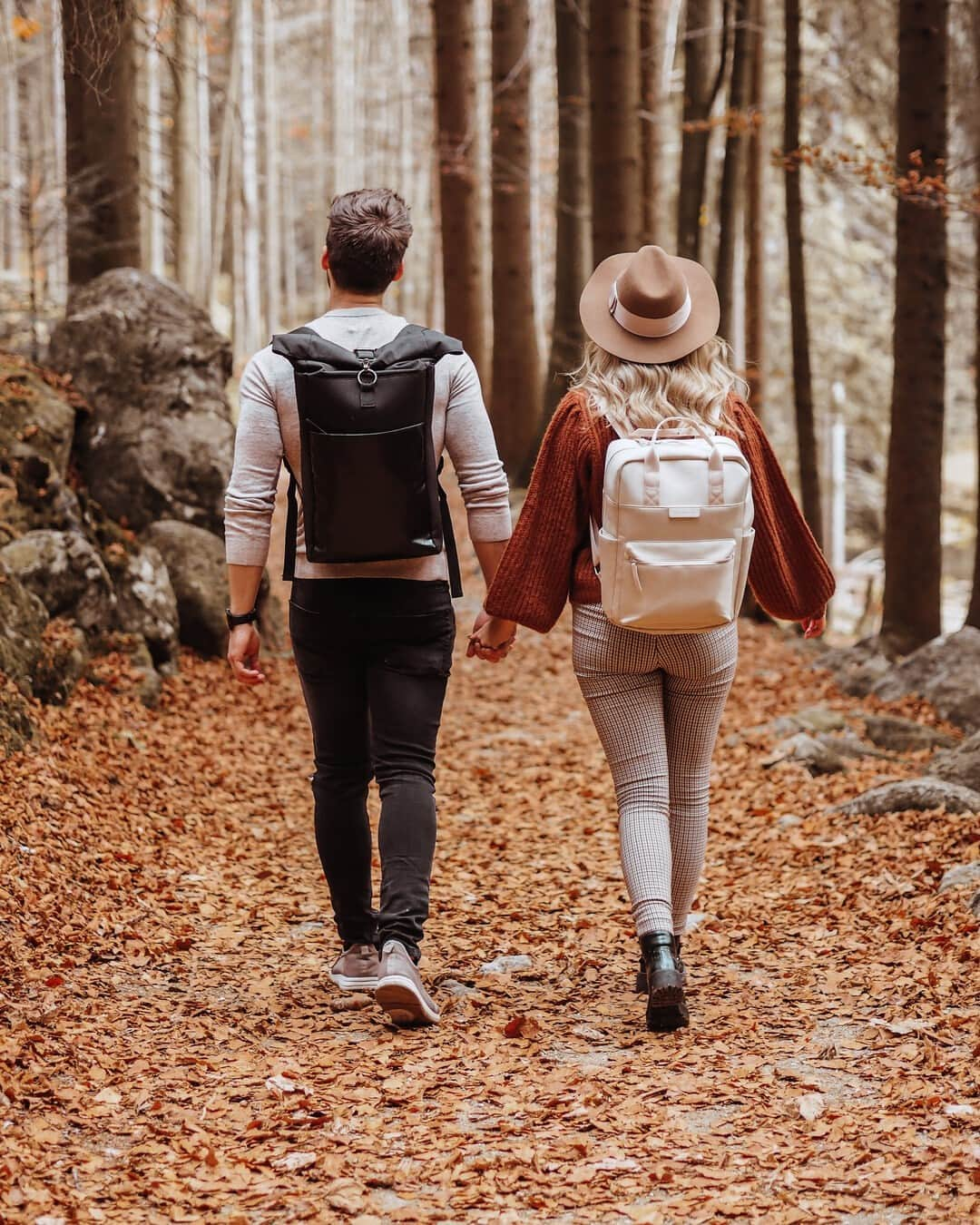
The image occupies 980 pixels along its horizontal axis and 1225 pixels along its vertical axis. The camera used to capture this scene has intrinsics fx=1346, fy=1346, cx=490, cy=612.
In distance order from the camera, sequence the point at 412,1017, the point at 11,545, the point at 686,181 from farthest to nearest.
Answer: the point at 686,181 < the point at 11,545 < the point at 412,1017

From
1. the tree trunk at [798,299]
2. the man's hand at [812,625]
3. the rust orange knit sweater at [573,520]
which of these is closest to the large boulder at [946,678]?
the tree trunk at [798,299]

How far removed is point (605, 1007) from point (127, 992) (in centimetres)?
147

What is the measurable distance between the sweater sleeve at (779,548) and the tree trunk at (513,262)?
1174 centimetres

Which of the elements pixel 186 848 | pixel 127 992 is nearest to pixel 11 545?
pixel 186 848

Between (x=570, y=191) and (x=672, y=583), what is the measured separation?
→ 1272 cm

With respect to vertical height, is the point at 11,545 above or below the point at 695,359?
below

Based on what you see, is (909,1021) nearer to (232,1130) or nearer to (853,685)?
(232,1130)

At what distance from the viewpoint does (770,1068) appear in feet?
11.7

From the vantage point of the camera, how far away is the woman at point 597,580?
372cm

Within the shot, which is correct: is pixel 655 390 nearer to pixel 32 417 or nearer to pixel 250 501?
pixel 250 501

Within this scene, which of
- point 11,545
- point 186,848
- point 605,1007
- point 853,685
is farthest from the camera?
point 853,685

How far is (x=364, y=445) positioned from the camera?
145 inches

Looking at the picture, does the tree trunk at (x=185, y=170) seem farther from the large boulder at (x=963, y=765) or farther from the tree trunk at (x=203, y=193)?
the large boulder at (x=963, y=765)

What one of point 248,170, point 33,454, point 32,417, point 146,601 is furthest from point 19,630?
point 248,170
